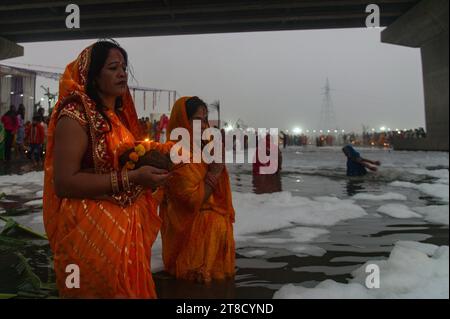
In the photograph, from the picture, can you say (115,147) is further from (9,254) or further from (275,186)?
(275,186)

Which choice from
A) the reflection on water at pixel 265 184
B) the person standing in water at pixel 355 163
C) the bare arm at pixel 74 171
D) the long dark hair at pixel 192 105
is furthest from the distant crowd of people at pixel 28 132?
the bare arm at pixel 74 171

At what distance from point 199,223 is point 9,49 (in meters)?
18.3

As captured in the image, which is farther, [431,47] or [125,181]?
[431,47]

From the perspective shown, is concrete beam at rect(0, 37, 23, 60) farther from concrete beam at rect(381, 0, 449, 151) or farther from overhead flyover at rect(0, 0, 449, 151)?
concrete beam at rect(381, 0, 449, 151)

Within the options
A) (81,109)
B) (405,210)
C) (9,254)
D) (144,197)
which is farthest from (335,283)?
(405,210)

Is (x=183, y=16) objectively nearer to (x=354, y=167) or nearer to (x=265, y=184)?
(x=265, y=184)

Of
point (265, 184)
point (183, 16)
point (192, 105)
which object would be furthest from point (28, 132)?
point (192, 105)

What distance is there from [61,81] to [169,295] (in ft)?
5.38

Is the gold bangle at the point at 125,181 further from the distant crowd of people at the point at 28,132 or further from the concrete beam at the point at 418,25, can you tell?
the concrete beam at the point at 418,25

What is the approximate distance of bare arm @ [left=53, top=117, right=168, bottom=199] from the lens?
64.9 inches

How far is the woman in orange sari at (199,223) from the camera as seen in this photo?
2.92 metres

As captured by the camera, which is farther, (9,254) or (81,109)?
(9,254)

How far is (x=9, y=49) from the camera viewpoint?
17.4 meters
